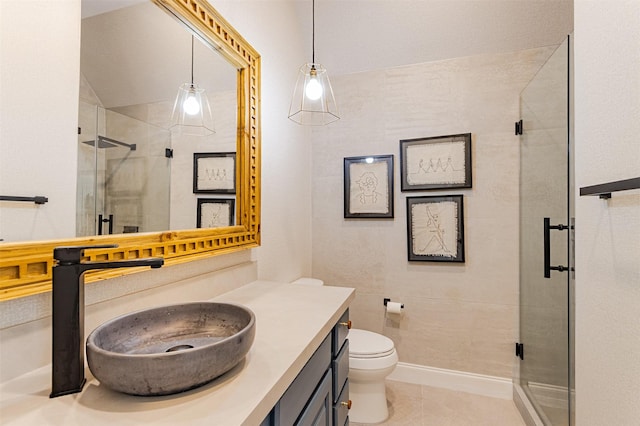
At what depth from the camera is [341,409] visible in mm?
1289

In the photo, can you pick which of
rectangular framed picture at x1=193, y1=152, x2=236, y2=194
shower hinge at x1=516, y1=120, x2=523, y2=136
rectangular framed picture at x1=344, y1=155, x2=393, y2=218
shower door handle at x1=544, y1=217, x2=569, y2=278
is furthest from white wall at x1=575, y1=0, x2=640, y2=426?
rectangular framed picture at x1=193, y1=152, x2=236, y2=194

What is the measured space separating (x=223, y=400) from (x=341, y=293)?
0.88 metres

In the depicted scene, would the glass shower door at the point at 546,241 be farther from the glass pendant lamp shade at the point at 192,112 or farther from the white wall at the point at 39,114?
the white wall at the point at 39,114

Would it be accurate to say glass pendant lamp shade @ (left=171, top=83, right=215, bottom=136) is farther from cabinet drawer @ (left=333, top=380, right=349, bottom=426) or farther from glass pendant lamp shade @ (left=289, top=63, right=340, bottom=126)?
cabinet drawer @ (left=333, top=380, right=349, bottom=426)

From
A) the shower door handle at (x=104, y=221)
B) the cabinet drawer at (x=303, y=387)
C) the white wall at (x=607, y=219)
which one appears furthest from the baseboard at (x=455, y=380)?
the shower door handle at (x=104, y=221)

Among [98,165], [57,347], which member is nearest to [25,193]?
[98,165]

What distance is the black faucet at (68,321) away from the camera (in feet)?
2.04

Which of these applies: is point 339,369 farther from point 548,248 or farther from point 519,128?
point 519,128

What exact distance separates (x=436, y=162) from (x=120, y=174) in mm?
1998

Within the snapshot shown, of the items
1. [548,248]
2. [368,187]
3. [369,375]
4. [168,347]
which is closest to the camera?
[168,347]

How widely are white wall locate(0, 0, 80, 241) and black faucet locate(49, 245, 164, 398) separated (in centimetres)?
17

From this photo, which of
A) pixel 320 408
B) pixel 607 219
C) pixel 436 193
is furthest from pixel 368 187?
pixel 320 408

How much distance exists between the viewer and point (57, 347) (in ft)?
2.05

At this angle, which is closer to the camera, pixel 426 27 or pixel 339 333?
pixel 339 333
